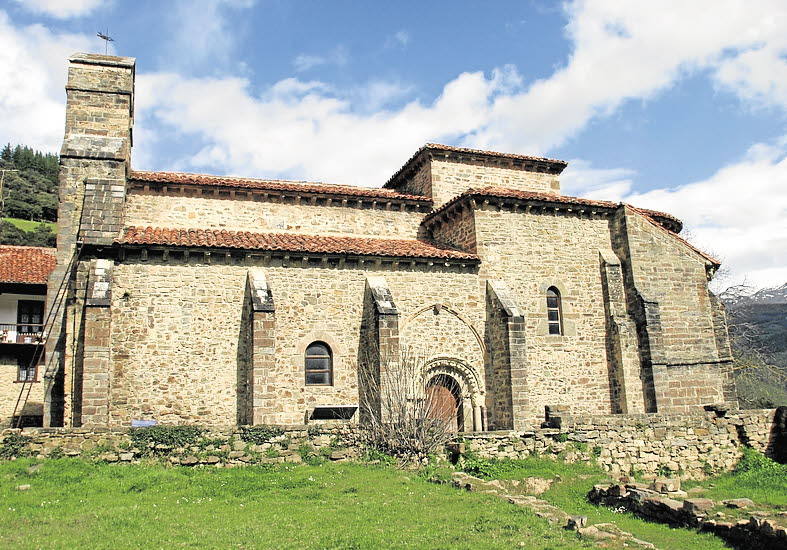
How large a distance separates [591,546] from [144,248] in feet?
45.0

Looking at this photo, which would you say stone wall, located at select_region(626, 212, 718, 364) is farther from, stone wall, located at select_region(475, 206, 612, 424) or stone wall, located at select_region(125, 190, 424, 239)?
stone wall, located at select_region(125, 190, 424, 239)

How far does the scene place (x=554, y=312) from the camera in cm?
2134

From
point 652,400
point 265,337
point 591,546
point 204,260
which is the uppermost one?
point 204,260

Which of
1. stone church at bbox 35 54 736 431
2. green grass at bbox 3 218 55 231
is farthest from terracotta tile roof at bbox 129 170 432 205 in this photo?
green grass at bbox 3 218 55 231

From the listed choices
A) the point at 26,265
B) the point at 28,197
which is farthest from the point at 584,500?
the point at 28,197

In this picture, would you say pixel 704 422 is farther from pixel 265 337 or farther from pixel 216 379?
pixel 216 379

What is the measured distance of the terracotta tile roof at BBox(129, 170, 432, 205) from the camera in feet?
68.3

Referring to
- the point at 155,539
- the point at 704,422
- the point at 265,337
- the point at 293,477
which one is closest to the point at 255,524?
the point at 155,539

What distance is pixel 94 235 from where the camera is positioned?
17.8 m

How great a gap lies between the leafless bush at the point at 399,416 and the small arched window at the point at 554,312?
5364 millimetres

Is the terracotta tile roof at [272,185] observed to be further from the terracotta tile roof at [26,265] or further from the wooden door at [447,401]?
the terracotta tile roof at [26,265]

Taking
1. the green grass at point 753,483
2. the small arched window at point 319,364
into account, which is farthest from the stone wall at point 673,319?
the small arched window at point 319,364

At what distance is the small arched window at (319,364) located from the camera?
1850cm

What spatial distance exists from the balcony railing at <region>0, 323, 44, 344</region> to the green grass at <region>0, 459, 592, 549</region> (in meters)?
15.6
